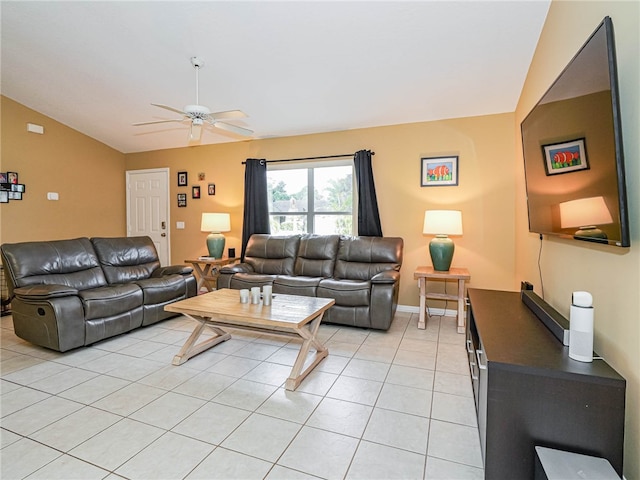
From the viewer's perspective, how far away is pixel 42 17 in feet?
9.79

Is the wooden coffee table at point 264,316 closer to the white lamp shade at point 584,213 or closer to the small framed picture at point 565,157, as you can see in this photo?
the white lamp shade at point 584,213

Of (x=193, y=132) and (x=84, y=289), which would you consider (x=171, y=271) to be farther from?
(x=193, y=132)

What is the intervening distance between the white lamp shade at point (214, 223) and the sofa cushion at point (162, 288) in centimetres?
110

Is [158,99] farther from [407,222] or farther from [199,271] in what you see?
[407,222]

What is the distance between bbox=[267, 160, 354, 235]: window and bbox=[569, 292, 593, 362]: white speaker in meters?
3.36

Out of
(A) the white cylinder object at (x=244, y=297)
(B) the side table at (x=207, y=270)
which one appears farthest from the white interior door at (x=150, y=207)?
(A) the white cylinder object at (x=244, y=297)

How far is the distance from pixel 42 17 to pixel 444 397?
457 cm

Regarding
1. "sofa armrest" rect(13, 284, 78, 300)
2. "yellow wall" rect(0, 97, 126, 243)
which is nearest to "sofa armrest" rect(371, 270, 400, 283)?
"sofa armrest" rect(13, 284, 78, 300)

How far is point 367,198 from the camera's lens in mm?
4340

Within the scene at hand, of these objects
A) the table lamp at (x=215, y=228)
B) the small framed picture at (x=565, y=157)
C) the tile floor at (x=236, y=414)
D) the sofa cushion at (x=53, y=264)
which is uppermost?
the small framed picture at (x=565, y=157)

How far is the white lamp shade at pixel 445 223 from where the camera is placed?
12.0 ft

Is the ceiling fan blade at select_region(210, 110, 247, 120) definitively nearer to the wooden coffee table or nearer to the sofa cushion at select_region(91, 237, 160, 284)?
the wooden coffee table

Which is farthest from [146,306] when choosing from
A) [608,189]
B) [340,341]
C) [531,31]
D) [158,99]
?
[531,31]

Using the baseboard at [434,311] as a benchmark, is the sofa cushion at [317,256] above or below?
above
